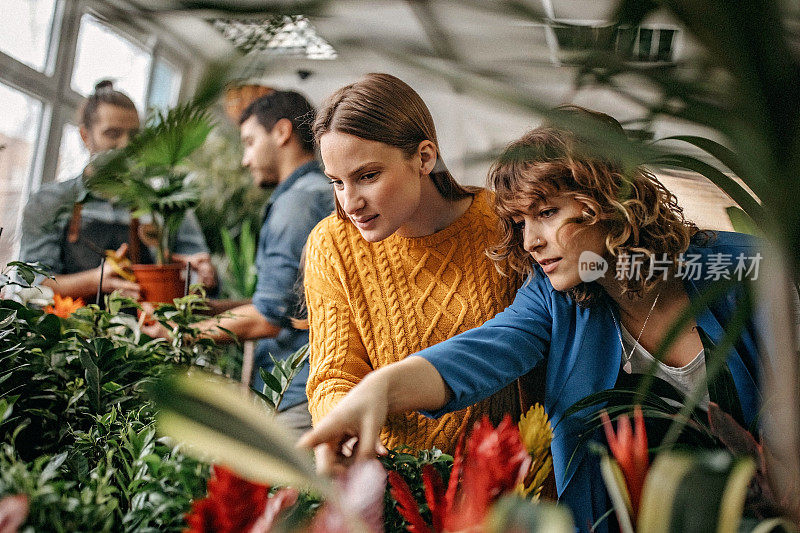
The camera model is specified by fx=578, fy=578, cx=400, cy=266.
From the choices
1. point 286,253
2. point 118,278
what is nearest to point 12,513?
point 286,253

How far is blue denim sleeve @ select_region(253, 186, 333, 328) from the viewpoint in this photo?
2.56 ft

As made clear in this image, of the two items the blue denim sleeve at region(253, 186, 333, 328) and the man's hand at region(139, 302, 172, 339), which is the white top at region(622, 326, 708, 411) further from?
the man's hand at region(139, 302, 172, 339)

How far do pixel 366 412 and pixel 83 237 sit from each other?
0.63 metres

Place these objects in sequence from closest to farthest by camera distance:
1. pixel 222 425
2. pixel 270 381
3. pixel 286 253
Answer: pixel 222 425
pixel 270 381
pixel 286 253

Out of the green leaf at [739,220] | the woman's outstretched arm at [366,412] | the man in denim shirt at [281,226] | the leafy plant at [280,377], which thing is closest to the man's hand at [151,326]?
the man in denim shirt at [281,226]

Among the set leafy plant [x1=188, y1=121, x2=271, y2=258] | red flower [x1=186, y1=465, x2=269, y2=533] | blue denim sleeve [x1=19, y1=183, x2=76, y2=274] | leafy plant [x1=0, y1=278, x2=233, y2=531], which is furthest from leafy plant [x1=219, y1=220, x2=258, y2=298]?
red flower [x1=186, y1=465, x2=269, y2=533]

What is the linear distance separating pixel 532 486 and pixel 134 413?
438 mm

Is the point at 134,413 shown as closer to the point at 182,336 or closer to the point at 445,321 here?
the point at 182,336

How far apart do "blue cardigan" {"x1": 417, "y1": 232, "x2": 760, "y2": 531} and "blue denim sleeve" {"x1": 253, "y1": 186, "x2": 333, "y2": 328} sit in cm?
28

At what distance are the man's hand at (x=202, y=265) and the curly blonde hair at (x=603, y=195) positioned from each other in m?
0.53

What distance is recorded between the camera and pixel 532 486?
1.77 ft

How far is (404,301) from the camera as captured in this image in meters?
0.67

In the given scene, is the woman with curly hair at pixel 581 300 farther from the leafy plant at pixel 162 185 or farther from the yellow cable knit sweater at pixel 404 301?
the leafy plant at pixel 162 185

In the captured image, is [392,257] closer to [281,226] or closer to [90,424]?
[281,226]
